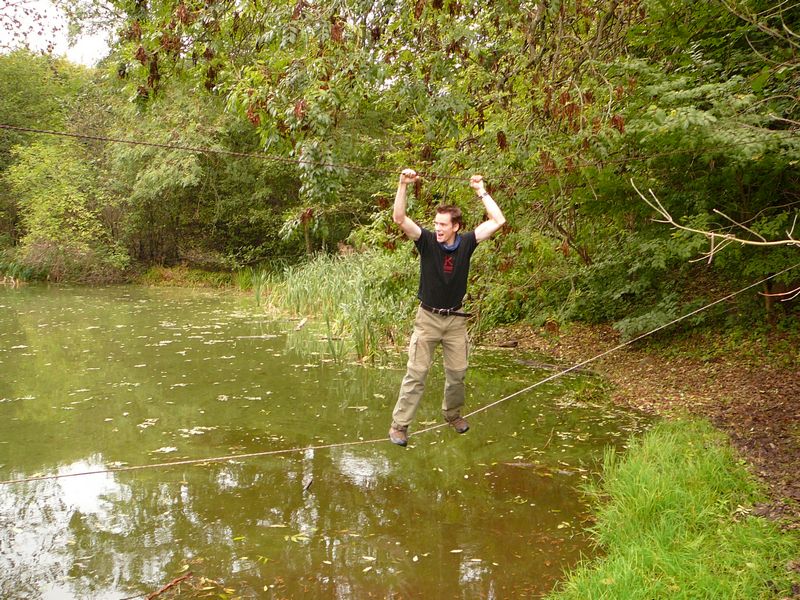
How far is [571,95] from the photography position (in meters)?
6.98

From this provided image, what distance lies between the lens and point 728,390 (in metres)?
7.33

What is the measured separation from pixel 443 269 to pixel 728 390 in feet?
14.4

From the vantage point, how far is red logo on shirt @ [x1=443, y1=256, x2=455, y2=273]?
449 cm

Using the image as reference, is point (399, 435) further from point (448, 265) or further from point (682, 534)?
point (682, 534)

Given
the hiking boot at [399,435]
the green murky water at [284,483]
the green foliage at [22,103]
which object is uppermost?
the green foliage at [22,103]

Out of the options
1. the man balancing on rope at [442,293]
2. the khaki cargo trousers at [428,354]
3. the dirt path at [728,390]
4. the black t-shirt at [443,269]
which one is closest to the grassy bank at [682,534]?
the dirt path at [728,390]

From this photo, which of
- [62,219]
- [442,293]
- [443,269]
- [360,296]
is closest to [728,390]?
[442,293]

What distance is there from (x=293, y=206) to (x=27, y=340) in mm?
12856

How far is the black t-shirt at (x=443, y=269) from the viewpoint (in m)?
4.47

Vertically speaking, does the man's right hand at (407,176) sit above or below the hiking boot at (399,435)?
above

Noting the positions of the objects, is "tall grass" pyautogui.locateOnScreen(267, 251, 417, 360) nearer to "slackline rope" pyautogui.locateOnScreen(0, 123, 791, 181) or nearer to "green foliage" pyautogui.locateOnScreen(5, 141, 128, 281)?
"slackline rope" pyautogui.locateOnScreen(0, 123, 791, 181)

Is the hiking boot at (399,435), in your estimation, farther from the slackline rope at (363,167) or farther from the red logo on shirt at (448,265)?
the slackline rope at (363,167)

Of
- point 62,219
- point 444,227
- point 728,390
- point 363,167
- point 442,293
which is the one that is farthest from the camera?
point 62,219

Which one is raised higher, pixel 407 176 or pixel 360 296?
pixel 407 176
